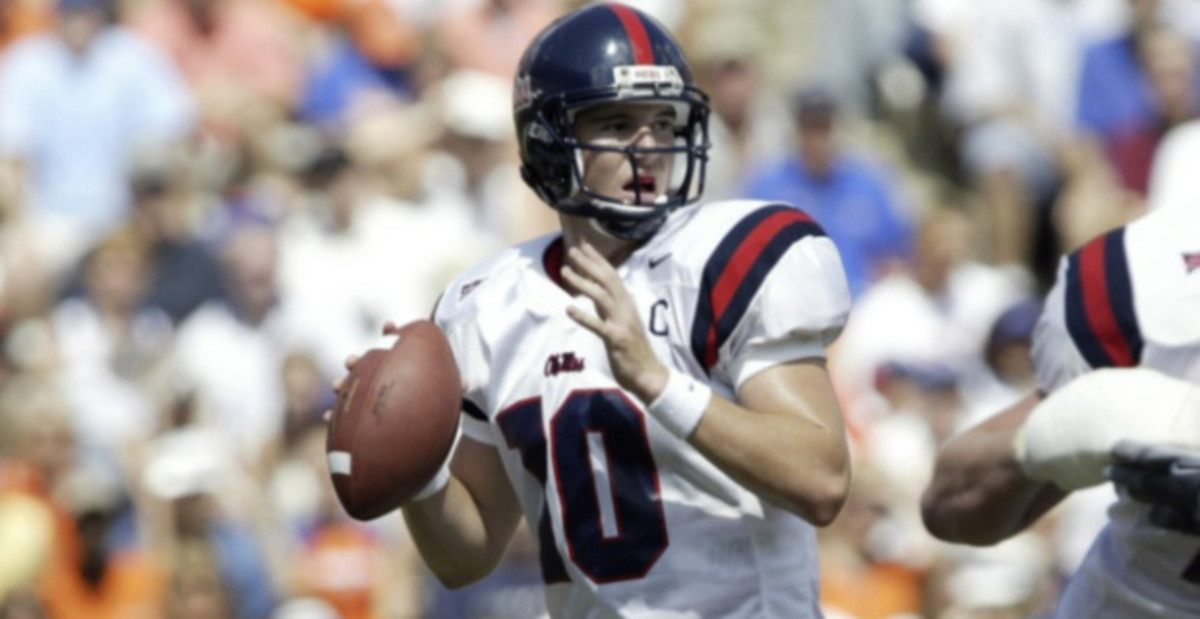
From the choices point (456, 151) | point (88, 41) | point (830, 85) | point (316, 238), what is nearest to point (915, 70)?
point (830, 85)

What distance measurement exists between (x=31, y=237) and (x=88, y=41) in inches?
37.9

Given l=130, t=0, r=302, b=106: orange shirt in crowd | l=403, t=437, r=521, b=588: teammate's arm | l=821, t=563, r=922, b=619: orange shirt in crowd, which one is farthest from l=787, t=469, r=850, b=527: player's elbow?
l=130, t=0, r=302, b=106: orange shirt in crowd

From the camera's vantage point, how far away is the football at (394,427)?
13.4ft

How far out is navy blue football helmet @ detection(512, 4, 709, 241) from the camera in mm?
4180

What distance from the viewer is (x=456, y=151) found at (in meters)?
9.29

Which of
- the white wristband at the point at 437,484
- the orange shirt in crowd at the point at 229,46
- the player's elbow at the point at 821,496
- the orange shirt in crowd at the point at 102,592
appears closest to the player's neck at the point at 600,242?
Result: the white wristband at the point at 437,484

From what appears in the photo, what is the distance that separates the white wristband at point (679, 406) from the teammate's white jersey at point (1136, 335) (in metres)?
0.65

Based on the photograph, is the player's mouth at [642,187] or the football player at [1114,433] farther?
the player's mouth at [642,187]

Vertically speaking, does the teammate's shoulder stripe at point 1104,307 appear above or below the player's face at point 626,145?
below

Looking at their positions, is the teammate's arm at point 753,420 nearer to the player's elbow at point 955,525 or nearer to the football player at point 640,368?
the football player at point 640,368

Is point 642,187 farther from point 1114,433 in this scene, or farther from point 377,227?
point 377,227

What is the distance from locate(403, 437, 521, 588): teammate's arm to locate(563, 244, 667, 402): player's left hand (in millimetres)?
549

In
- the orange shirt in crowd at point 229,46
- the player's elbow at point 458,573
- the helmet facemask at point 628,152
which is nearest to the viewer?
the helmet facemask at point 628,152

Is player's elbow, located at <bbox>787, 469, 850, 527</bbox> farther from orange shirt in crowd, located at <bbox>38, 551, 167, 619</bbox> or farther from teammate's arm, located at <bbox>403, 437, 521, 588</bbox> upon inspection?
orange shirt in crowd, located at <bbox>38, 551, 167, 619</bbox>
